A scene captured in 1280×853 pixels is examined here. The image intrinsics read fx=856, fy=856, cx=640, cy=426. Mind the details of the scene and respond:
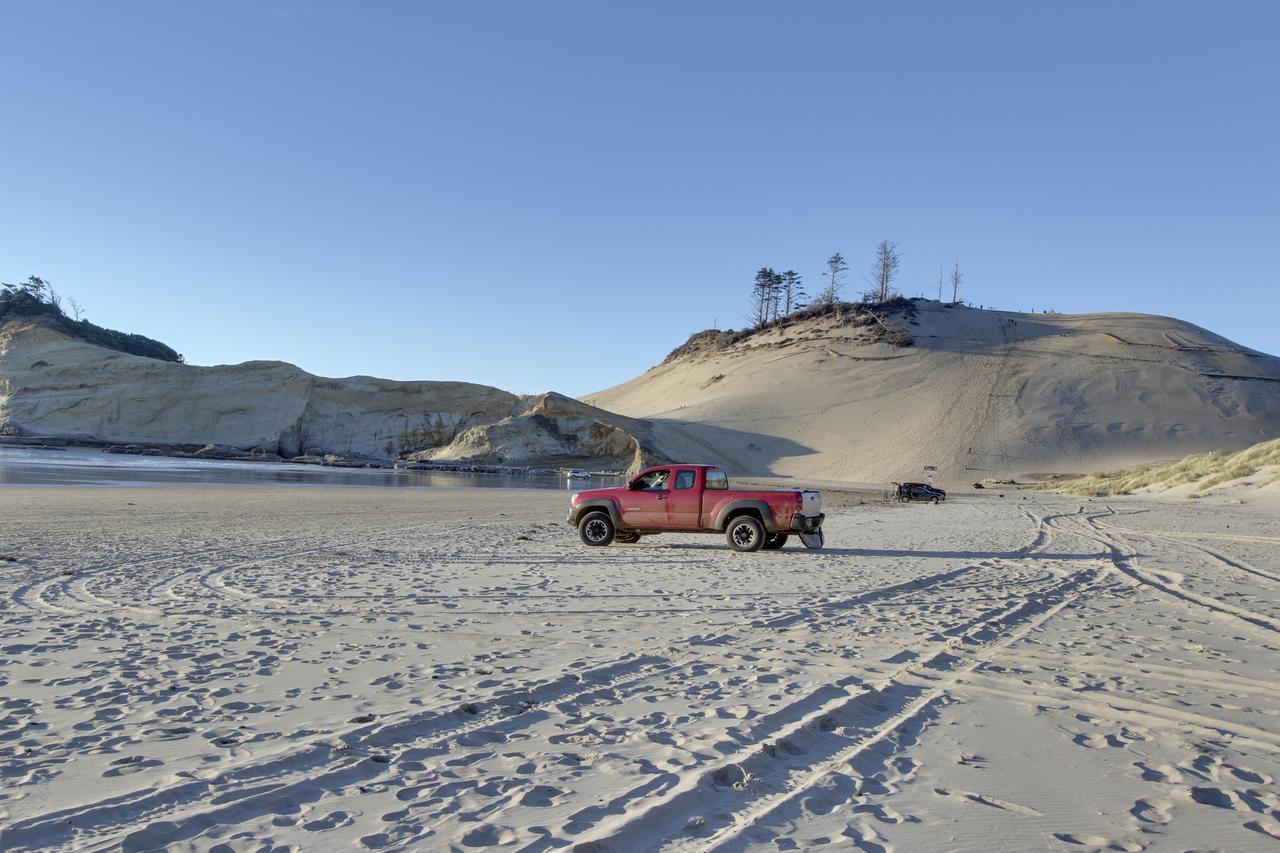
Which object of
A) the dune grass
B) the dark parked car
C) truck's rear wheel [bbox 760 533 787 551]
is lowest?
truck's rear wheel [bbox 760 533 787 551]

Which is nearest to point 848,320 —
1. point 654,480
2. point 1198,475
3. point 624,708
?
point 1198,475

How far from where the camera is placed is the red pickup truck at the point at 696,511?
655 inches

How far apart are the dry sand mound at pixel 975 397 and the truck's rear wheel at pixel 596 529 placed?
51600 mm

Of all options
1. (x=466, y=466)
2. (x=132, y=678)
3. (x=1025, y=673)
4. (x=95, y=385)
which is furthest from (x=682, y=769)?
(x=95, y=385)

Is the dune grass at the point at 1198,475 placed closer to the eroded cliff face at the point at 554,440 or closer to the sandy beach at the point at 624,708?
the eroded cliff face at the point at 554,440

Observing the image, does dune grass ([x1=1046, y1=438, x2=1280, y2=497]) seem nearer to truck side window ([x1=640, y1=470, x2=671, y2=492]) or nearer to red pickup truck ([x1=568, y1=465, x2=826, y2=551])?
red pickup truck ([x1=568, y1=465, x2=826, y2=551])

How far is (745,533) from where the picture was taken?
16.8 m

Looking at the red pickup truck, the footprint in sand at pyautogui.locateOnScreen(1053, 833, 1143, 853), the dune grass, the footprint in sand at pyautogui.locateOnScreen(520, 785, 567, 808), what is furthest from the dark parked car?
the footprint in sand at pyautogui.locateOnScreen(520, 785, 567, 808)

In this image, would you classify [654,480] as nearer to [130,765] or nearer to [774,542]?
[774,542]

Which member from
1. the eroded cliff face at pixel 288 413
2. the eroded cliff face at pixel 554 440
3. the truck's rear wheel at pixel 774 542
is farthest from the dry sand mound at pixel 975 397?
the truck's rear wheel at pixel 774 542

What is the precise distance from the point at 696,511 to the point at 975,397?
72461mm

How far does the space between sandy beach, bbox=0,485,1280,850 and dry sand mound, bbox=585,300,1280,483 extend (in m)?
57.8

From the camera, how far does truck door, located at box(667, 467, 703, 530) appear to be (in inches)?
677

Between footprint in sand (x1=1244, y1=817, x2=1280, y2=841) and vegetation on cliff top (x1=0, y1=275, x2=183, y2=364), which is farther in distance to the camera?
vegetation on cliff top (x1=0, y1=275, x2=183, y2=364)
